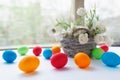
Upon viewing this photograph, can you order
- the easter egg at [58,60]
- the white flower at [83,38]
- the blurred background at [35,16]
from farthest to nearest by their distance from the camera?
the blurred background at [35,16] < the white flower at [83,38] < the easter egg at [58,60]

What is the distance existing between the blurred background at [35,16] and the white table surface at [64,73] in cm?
52

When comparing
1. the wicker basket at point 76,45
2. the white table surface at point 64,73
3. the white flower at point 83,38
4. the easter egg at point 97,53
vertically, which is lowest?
the white table surface at point 64,73

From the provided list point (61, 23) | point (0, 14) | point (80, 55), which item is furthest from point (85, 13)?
point (0, 14)

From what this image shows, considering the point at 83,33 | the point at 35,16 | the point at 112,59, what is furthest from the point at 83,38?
the point at 35,16

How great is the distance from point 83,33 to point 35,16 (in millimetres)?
564

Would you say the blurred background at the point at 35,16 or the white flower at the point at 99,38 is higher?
the blurred background at the point at 35,16

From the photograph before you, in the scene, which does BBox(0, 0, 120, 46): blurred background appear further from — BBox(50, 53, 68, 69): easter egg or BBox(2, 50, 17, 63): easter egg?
BBox(50, 53, 68, 69): easter egg

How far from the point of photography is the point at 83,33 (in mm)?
1026

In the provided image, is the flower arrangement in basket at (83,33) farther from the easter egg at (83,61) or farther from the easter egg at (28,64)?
the easter egg at (28,64)

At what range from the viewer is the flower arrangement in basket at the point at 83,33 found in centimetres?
104

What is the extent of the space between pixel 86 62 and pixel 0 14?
82 centimetres

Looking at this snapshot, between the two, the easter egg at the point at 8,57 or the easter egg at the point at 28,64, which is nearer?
the easter egg at the point at 28,64

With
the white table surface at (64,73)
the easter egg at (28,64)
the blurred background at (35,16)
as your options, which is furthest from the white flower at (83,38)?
the blurred background at (35,16)

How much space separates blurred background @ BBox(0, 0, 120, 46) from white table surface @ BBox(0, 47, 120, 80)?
525mm
